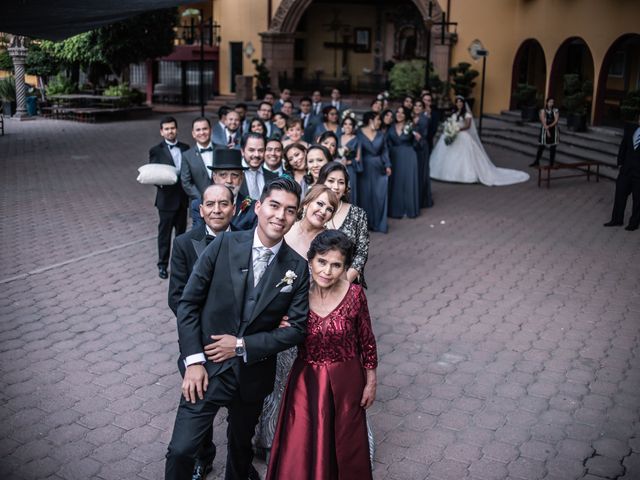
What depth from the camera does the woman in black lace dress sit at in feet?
18.9

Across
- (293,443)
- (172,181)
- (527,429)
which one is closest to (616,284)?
(527,429)

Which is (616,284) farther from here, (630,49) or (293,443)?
(630,49)

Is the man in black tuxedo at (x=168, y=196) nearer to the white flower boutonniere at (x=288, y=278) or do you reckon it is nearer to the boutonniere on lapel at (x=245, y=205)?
the boutonniere on lapel at (x=245, y=205)

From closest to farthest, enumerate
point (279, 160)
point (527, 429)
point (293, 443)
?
point (293, 443) < point (527, 429) < point (279, 160)

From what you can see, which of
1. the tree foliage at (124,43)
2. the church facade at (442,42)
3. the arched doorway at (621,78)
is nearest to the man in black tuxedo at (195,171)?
the church facade at (442,42)

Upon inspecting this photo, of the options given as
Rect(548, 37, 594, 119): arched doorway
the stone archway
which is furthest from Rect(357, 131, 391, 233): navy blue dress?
the stone archway

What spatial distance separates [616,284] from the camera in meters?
8.82

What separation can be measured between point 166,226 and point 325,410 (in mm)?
5095

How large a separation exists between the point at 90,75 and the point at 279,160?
2658cm

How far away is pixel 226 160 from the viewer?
595 cm

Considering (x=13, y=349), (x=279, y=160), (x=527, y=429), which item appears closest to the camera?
(x=527, y=429)

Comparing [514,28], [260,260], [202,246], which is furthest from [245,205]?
[514,28]

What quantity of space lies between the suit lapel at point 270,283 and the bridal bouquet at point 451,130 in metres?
12.6

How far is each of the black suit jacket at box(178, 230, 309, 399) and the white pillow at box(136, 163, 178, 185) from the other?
4429 millimetres
